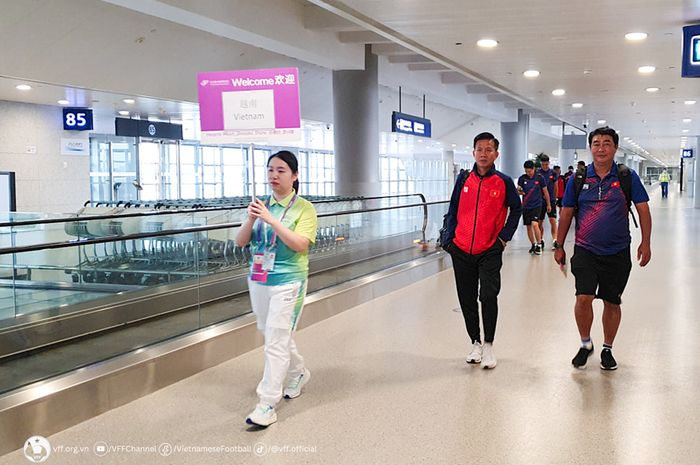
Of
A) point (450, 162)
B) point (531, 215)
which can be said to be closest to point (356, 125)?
point (531, 215)

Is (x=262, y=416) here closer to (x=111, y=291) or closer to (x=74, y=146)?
(x=111, y=291)

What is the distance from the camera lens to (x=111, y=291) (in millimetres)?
6113

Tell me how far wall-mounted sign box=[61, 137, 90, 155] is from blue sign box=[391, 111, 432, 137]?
8.70 m

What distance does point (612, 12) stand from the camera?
7969mm

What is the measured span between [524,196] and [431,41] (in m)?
3.85

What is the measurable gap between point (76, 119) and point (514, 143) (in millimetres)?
16759

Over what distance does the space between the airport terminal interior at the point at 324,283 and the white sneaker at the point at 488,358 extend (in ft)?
0.25

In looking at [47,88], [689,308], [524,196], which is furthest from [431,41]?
[47,88]

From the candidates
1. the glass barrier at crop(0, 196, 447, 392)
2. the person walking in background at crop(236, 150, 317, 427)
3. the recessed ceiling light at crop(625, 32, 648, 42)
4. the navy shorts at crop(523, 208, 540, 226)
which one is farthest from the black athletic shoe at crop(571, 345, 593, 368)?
the navy shorts at crop(523, 208, 540, 226)

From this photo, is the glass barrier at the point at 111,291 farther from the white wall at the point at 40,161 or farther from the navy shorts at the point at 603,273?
the white wall at the point at 40,161

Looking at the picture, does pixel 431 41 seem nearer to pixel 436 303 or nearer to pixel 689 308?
pixel 436 303

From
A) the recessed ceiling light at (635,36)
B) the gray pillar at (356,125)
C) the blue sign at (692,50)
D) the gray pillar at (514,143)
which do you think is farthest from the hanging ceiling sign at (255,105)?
the gray pillar at (514,143)

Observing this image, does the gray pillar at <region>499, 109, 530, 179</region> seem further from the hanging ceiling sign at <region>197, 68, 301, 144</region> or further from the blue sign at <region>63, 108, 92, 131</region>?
the hanging ceiling sign at <region>197, 68, 301, 144</region>

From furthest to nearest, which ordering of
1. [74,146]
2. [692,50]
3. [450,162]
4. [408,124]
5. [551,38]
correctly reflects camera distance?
[450,162], [408,124], [74,146], [551,38], [692,50]
